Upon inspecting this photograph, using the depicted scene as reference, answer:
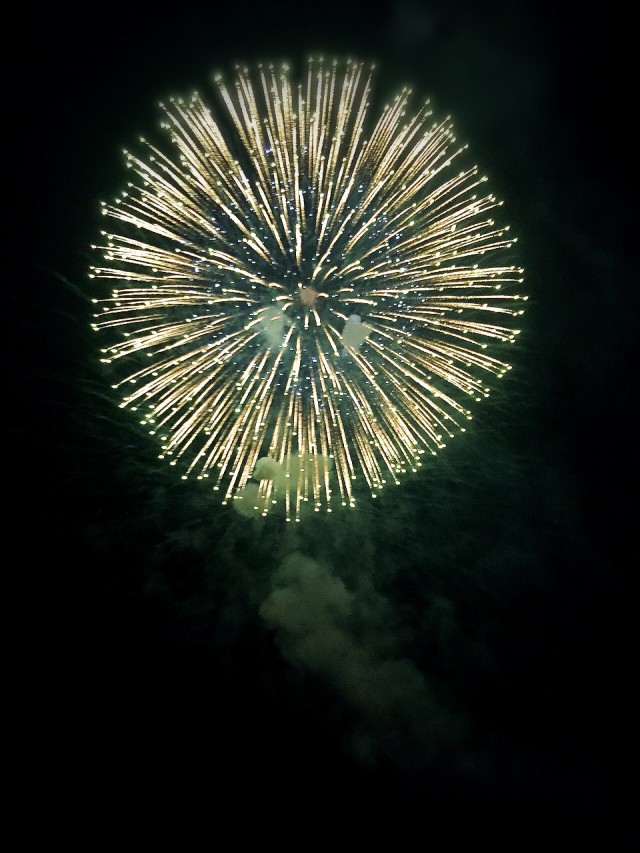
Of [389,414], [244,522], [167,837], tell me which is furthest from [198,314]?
[167,837]

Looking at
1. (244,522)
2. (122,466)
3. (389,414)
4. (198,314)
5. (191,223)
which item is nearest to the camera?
(191,223)

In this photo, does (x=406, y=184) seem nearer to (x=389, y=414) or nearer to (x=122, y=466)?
(x=389, y=414)

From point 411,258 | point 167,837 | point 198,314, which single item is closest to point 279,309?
point 198,314

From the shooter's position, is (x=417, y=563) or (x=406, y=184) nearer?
(x=406, y=184)

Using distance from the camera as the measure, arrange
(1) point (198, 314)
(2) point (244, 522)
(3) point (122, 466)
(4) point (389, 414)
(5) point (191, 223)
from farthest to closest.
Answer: (2) point (244, 522)
(3) point (122, 466)
(4) point (389, 414)
(1) point (198, 314)
(5) point (191, 223)

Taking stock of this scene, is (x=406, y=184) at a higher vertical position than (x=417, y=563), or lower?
higher

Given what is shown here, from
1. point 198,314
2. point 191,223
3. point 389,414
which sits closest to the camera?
point 191,223

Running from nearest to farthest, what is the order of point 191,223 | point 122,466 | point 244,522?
1. point 191,223
2. point 122,466
3. point 244,522

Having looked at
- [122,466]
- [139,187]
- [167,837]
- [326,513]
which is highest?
[139,187]

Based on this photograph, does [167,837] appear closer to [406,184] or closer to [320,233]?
[320,233]
